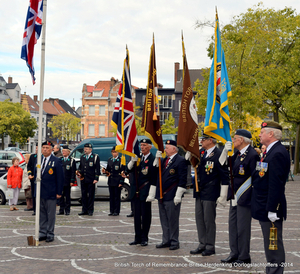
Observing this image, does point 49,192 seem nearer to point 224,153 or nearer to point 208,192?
point 208,192

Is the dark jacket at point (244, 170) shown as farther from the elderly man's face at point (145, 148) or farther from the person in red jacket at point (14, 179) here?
the person in red jacket at point (14, 179)

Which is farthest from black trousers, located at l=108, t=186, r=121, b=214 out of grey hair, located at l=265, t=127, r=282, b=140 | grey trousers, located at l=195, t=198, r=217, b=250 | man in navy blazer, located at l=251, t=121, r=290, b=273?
grey hair, located at l=265, t=127, r=282, b=140

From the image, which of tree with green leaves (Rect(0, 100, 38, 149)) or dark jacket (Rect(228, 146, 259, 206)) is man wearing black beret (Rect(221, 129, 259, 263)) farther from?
tree with green leaves (Rect(0, 100, 38, 149))

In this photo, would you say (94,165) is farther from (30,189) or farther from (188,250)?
(188,250)

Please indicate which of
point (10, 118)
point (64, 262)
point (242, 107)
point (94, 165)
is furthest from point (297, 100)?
point (10, 118)

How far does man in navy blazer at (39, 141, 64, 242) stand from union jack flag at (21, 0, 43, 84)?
1872 millimetres

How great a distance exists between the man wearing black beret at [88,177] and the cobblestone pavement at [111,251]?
130 centimetres

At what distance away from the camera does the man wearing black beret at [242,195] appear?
7.04 m

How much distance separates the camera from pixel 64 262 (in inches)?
288

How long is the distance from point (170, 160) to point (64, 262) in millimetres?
2877

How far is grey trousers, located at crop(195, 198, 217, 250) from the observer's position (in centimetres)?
782

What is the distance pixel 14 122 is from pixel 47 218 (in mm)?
60769

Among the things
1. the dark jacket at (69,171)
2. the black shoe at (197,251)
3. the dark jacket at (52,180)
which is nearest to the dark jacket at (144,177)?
the black shoe at (197,251)

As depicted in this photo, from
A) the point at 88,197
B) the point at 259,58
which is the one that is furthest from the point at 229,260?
the point at 259,58
